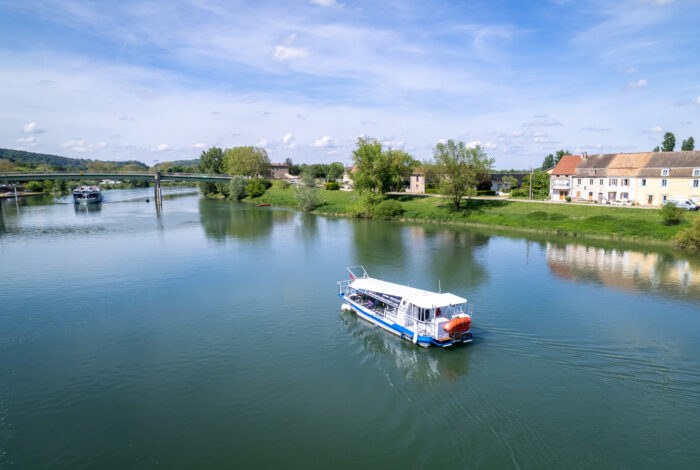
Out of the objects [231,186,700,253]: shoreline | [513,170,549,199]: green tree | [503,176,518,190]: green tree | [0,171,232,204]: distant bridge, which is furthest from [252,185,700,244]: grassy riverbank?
[0,171,232,204]: distant bridge

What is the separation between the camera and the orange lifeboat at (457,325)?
2489 cm

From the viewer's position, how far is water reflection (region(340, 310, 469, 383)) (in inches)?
890

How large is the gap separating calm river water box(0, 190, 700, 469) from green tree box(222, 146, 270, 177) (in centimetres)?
11541

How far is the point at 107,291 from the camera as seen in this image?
118 ft

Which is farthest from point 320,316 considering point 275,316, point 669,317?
point 669,317

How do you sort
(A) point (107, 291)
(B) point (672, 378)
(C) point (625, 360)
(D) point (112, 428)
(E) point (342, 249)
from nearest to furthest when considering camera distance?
(D) point (112, 428), (B) point (672, 378), (C) point (625, 360), (A) point (107, 291), (E) point (342, 249)

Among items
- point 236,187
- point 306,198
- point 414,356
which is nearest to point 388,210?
point 306,198

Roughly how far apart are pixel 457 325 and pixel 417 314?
2.58 m

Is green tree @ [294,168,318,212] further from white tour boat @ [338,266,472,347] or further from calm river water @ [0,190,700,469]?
white tour boat @ [338,266,472,347]

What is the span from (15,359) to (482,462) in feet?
85.1

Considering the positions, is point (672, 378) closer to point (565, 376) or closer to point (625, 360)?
point (625, 360)

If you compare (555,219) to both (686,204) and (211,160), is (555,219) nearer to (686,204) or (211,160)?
(686,204)

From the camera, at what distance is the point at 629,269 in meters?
42.8

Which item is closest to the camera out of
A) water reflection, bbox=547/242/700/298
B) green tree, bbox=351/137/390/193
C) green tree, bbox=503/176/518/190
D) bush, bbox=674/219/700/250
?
water reflection, bbox=547/242/700/298
